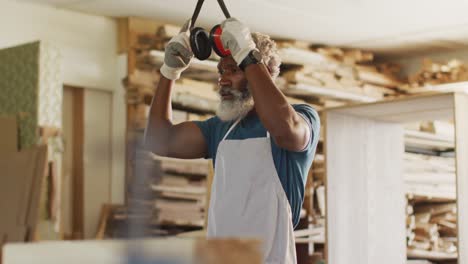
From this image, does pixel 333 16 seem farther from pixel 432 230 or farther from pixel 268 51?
pixel 268 51

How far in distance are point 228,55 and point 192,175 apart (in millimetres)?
3937

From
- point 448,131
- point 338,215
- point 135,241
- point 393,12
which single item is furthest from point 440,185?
point 135,241

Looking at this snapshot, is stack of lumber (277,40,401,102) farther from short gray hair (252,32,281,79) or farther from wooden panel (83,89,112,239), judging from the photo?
short gray hair (252,32,281,79)

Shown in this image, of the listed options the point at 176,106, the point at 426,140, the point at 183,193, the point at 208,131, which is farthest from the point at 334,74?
the point at 208,131

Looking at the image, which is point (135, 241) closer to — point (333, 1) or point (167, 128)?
point (167, 128)

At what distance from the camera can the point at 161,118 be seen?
111 inches

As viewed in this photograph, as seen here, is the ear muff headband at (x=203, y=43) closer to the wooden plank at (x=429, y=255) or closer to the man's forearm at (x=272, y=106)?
the man's forearm at (x=272, y=106)

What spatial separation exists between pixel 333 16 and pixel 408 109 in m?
2.43

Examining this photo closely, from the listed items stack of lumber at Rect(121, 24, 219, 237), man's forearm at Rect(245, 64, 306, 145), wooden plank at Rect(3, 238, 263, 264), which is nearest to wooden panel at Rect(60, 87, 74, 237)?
stack of lumber at Rect(121, 24, 219, 237)

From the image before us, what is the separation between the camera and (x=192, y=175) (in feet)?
21.6

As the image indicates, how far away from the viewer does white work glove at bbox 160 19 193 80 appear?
282 cm

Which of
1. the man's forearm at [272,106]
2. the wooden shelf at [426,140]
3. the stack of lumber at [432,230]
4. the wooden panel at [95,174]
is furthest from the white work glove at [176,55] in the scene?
the stack of lumber at [432,230]

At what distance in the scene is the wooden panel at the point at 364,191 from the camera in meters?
4.54

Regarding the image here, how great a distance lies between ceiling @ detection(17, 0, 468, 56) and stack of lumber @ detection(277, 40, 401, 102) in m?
0.16
